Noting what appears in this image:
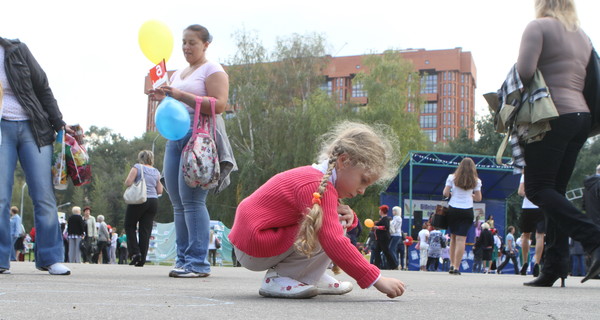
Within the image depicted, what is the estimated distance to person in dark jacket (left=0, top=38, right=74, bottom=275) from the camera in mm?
5793

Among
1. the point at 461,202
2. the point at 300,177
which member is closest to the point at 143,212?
the point at 461,202

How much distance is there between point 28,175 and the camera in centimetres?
592

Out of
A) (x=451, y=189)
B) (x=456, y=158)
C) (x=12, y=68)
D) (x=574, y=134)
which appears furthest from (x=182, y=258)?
(x=456, y=158)

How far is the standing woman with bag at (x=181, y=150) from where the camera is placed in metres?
6.00

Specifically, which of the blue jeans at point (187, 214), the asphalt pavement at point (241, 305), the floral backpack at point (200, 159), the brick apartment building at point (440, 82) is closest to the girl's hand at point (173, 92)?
the floral backpack at point (200, 159)

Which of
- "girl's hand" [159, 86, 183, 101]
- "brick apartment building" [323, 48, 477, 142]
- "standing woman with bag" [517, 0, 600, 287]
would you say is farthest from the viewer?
"brick apartment building" [323, 48, 477, 142]

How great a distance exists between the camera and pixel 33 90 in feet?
19.8

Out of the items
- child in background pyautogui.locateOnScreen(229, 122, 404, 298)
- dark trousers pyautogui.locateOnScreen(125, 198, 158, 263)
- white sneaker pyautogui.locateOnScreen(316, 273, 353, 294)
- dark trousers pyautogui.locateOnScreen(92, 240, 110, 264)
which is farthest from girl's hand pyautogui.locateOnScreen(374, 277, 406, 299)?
dark trousers pyautogui.locateOnScreen(92, 240, 110, 264)

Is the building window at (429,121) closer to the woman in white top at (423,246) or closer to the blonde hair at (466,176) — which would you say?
the woman in white top at (423,246)

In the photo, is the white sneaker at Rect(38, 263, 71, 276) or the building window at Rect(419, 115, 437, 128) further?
the building window at Rect(419, 115, 437, 128)

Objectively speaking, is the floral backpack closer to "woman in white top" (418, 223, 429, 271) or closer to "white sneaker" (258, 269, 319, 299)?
"white sneaker" (258, 269, 319, 299)

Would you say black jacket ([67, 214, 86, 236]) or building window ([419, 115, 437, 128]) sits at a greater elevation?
building window ([419, 115, 437, 128])

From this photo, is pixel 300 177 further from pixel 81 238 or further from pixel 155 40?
pixel 81 238

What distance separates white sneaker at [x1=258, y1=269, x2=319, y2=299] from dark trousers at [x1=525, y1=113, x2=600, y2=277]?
2199mm
